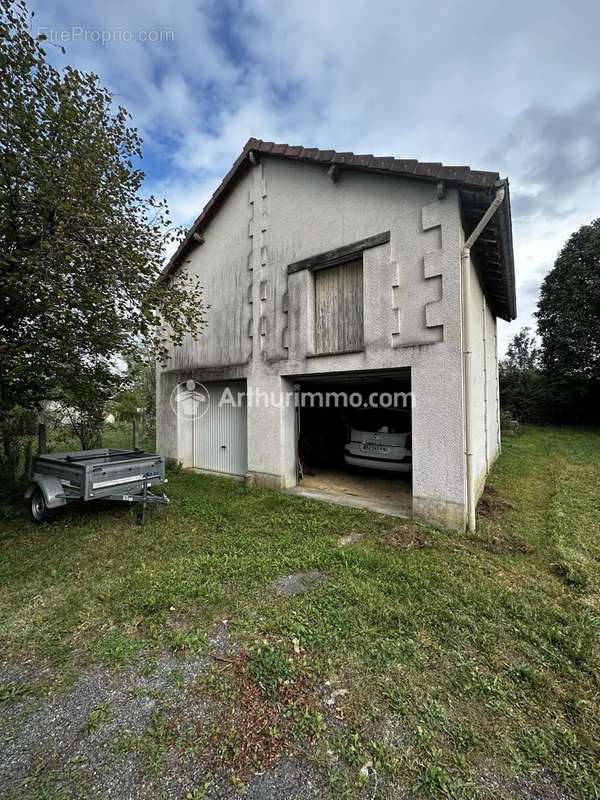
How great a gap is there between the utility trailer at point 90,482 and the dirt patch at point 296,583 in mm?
2363

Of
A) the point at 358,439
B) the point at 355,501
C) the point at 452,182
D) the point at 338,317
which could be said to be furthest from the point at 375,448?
the point at 452,182

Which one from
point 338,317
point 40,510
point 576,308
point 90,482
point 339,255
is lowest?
point 40,510

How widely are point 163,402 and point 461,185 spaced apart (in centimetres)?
812

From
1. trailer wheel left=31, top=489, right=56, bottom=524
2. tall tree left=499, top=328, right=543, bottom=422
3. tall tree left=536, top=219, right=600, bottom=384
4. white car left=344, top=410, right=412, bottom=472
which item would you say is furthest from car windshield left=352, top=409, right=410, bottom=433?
tall tree left=536, top=219, right=600, bottom=384

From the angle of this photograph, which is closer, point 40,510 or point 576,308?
point 40,510

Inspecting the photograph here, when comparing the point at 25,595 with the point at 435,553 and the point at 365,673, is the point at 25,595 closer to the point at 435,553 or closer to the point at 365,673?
the point at 365,673

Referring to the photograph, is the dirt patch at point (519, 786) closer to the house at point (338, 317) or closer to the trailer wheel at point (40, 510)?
the house at point (338, 317)

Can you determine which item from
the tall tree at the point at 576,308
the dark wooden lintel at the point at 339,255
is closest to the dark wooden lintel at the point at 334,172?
the dark wooden lintel at the point at 339,255

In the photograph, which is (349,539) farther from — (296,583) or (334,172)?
(334,172)

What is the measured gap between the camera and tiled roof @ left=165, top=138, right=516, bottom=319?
4.50m

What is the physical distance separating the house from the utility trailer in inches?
93.9

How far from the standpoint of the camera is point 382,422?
754cm

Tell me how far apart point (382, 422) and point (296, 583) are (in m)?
4.74

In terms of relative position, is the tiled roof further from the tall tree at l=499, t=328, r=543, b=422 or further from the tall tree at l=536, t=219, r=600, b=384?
the tall tree at l=499, t=328, r=543, b=422
